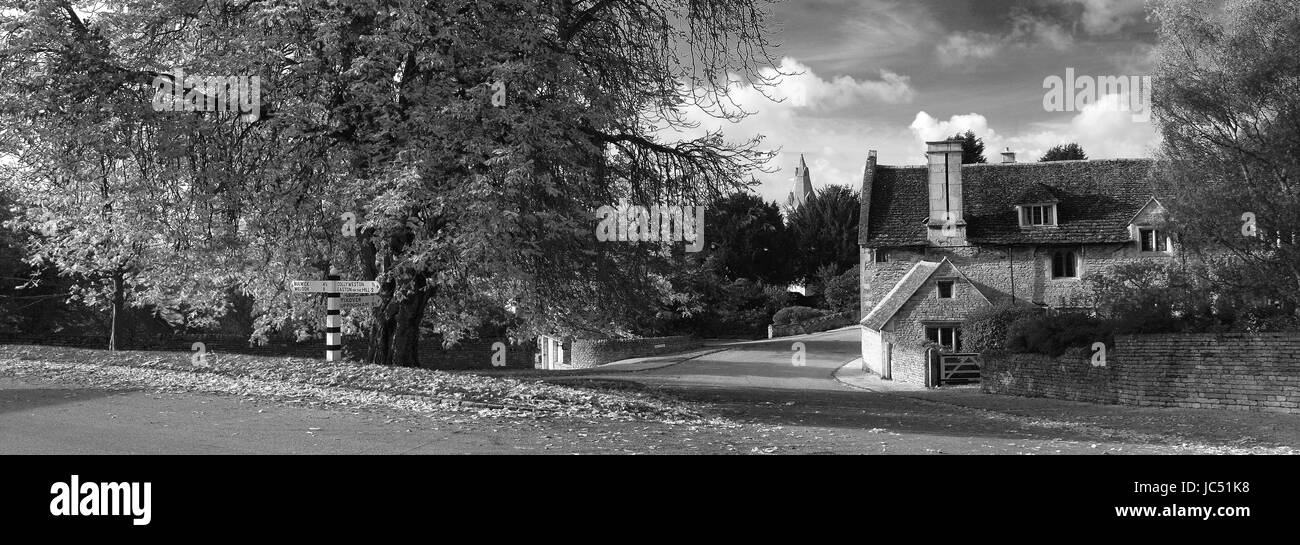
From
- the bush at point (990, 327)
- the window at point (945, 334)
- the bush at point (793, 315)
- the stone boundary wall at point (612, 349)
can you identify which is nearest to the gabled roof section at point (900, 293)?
the window at point (945, 334)

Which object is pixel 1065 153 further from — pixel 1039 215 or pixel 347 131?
pixel 347 131

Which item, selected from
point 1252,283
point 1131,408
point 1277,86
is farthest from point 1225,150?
point 1131,408

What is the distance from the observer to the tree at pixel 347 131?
50.2 ft

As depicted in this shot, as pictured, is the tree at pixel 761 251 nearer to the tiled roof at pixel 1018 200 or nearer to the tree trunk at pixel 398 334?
the tiled roof at pixel 1018 200

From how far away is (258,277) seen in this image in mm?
19047

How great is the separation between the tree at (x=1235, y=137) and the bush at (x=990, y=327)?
8.30m

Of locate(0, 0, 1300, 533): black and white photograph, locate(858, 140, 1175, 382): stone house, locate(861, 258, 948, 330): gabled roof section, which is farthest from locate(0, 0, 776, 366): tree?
locate(858, 140, 1175, 382): stone house

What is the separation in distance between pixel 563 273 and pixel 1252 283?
16.7 m

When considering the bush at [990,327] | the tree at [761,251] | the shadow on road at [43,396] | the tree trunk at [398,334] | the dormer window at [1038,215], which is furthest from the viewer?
the tree at [761,251]

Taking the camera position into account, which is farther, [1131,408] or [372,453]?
[1131,408]

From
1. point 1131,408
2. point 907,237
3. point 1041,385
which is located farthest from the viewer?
point 907,237

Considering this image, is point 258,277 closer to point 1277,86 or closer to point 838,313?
point 1277,86

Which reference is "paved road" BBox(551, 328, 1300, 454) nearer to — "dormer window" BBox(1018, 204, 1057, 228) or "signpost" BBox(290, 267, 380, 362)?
"signpost" BBox(290, 267, 380, 362)

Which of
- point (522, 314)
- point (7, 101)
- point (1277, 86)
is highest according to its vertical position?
point (1277, 86)
